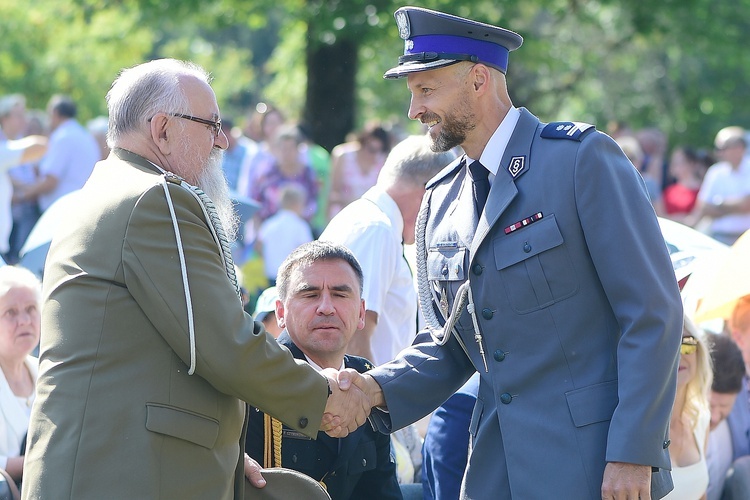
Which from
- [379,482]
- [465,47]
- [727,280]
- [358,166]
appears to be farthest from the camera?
[358,166]

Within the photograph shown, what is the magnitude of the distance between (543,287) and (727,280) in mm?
2789

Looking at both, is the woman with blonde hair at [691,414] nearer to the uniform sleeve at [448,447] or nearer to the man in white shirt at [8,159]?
the uniform sleeve at [448,447]

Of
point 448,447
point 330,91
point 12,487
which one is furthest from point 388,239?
point 330,91

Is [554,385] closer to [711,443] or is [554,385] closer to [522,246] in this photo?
[522,246]

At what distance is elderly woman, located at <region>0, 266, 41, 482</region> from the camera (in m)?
5.42

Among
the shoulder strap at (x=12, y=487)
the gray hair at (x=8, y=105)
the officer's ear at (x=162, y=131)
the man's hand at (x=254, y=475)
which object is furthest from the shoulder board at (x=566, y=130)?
the gray hair at (x=8, y=105)

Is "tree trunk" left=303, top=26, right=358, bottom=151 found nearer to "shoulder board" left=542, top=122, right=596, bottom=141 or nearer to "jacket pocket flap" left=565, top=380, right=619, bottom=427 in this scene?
"shoulder board" left=542, top=122, right=596, bottom=141

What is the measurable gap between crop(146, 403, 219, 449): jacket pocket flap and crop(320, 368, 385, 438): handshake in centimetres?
53

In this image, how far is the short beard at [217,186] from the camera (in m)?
3.77

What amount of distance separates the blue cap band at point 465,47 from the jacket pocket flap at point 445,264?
63 centimetres

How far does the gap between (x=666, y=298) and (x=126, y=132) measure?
1741 millimetres

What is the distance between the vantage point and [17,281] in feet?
18.7

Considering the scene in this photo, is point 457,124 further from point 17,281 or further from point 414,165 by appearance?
point 17,281

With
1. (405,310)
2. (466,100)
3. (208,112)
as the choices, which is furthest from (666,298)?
(405,310)
